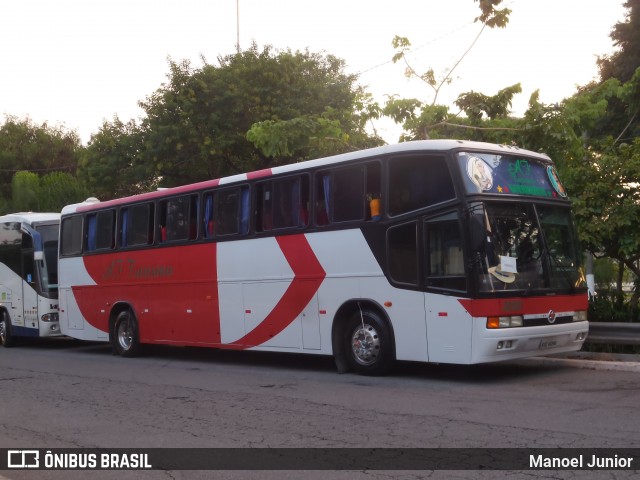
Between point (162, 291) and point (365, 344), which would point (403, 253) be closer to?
point (365, 344)

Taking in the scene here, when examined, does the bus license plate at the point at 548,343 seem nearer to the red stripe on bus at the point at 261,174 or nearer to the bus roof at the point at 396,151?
the bus roof at the point at 396,151

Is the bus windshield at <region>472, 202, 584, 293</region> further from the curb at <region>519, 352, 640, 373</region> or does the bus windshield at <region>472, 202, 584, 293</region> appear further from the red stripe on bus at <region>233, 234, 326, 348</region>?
the red stripe on bus at <region>233, 234, 326, 348</region>

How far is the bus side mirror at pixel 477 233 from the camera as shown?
409 inches

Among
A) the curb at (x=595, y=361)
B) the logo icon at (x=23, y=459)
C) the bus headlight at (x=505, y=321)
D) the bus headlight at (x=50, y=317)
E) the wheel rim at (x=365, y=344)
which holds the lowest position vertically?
the logo icon at (x=23, y=459)

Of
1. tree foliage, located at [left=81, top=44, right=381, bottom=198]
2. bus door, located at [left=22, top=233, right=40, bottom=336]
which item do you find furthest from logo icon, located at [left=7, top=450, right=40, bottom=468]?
tree foliage, located at [left=81, top=44, right=381, bottom=198]

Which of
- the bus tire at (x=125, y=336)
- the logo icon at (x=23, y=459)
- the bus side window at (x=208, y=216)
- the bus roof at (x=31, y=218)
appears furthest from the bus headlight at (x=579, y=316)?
the bus roof at (x=31, y=218)

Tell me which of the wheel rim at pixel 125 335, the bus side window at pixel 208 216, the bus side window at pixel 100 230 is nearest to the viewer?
the bus side window at pixel 208 216

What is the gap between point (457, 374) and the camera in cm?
1196

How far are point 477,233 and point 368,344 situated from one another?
103 inches

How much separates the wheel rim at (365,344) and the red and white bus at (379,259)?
0.08 ft

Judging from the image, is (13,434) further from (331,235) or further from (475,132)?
(475,132)

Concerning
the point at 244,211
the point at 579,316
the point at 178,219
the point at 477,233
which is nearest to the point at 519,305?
the point at 477,233
